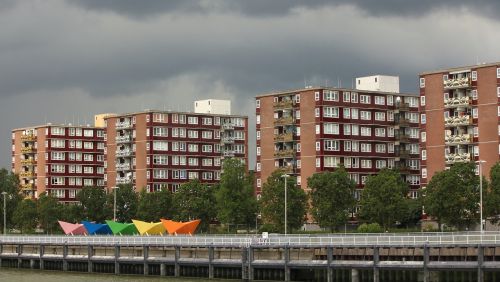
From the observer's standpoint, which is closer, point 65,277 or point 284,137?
point 65,277

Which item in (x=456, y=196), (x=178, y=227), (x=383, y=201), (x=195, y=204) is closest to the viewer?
(x=456, y=196)

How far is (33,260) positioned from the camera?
13275 cm

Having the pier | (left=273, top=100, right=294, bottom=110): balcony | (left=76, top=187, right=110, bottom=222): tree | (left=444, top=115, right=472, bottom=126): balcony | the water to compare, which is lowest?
the water

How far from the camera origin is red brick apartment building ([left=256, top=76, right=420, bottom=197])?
6816 inches

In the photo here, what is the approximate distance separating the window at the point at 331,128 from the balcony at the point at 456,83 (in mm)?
24674

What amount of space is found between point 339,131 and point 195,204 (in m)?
29.0

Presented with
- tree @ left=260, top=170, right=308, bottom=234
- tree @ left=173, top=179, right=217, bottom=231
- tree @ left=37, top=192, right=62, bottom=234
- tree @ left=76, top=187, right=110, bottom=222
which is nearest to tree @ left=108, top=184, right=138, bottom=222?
tree @ left=76, top=187, right=110, bottom=222

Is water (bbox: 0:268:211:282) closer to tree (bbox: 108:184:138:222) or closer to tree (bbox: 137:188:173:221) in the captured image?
tree (bbox: 137:188:173:221)

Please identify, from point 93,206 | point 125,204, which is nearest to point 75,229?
point 125,204

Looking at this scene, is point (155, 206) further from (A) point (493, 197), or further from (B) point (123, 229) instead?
(A) point (493, 197)

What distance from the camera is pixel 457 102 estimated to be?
15462 cm

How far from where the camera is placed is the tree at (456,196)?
132 metres

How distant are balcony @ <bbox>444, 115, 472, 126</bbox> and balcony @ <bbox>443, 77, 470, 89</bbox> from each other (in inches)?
195

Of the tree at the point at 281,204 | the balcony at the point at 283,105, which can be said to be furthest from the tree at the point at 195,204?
the tree at the point at 281,204
